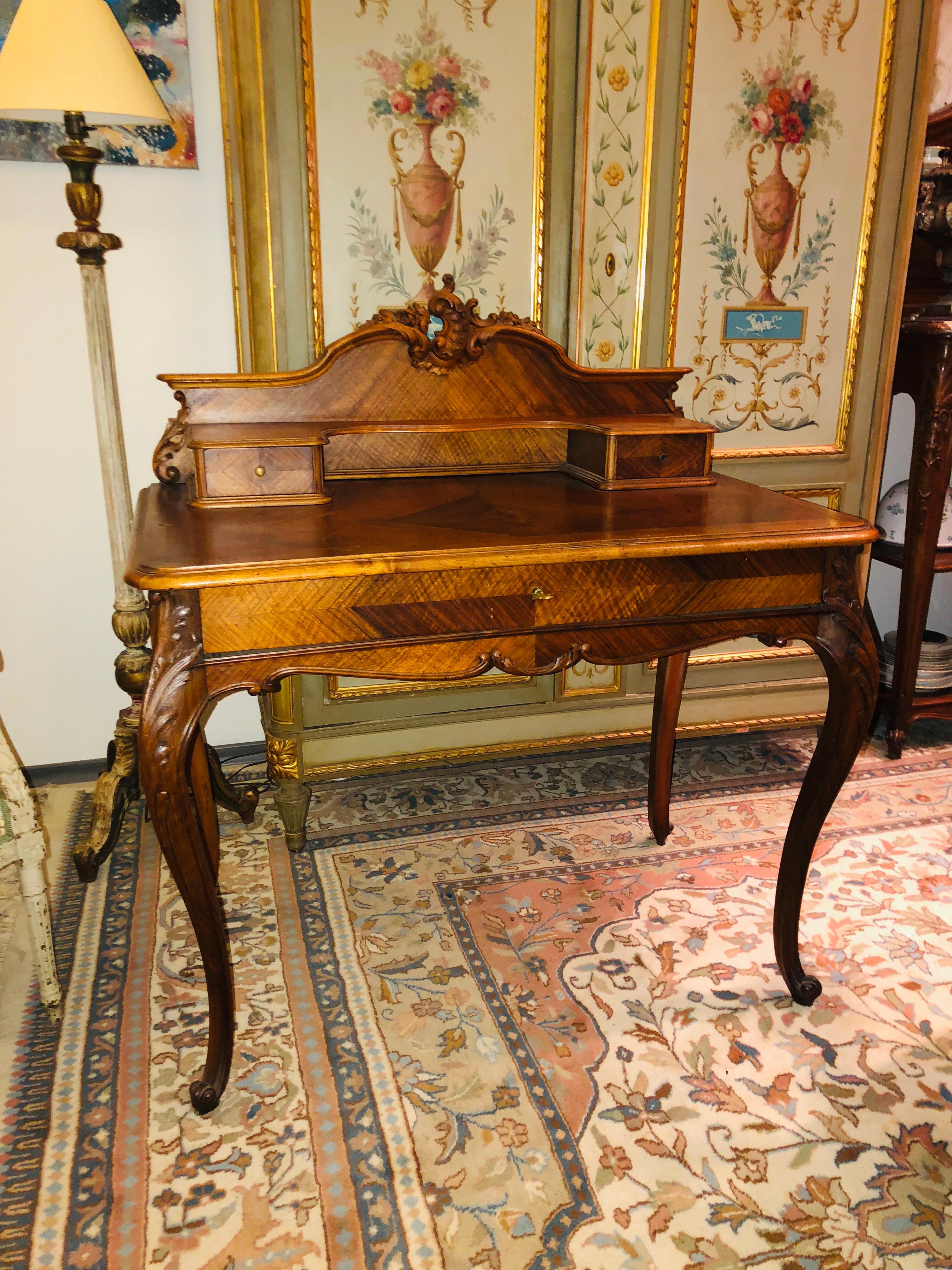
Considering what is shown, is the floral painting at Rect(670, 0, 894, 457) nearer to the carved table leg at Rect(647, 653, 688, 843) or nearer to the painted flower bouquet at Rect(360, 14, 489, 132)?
the painted flower bouquet at Rect(360, 14, 489, 132)

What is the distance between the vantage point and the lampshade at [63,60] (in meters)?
1.64

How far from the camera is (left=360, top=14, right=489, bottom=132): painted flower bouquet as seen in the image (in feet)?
6.54

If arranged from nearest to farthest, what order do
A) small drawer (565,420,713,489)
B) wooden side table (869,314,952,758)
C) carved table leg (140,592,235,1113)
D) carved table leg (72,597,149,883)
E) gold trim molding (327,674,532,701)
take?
1. carved table leg (140,592,235,1113)
2. small drawer (565,420,713,489)
3. carved table leg (72,597,149,883)
4. gold trim molding (327,674,532,701)
5. wooden side table (869,314,952,758)

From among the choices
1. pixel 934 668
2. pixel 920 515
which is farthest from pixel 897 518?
pixel 934 668

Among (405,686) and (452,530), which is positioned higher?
(452,530)

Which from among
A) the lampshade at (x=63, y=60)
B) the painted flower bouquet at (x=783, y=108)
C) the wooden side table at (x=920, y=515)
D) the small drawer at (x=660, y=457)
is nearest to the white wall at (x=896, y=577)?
the wooden side table at (x=920, y=515)

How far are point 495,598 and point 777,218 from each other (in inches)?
60.6

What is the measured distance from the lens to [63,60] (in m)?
1.66

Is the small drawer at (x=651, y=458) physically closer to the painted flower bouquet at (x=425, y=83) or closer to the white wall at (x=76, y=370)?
the painted flower bouquet at (x=425, y=83)

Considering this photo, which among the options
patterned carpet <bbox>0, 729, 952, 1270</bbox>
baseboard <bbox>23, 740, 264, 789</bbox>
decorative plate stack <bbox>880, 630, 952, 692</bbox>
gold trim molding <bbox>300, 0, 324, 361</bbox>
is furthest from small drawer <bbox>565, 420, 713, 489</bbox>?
baseboard <bbox>23, 740, 264, 789</bbox>

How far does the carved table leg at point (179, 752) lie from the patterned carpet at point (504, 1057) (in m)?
0.33

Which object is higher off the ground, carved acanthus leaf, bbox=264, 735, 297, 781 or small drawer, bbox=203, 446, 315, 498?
small drawer, bbox=203, 446, 315, 498

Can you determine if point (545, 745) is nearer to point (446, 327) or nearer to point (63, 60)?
point (446, 327)

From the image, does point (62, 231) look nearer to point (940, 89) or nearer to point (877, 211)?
point (877, 211)
